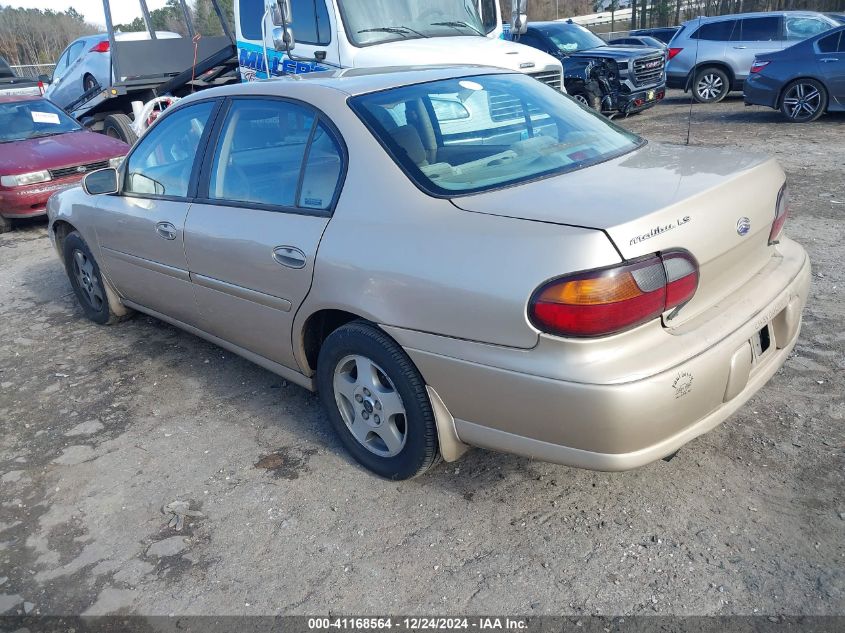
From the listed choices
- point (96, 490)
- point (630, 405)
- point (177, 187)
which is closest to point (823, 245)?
point (630, 405)

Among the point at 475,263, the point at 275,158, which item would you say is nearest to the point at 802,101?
the point at 275,158

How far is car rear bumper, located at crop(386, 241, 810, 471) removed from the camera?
2.31m

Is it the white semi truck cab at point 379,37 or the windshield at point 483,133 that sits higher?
the white semi truck cab at point 379,37

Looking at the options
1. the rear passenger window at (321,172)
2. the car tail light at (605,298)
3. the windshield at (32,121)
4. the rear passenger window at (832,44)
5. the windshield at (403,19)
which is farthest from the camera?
the rear passenger window at (832,44)

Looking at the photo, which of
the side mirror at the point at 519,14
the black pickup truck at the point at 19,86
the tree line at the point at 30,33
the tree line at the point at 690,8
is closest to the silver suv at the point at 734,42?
the side mirror at the point at 519,14

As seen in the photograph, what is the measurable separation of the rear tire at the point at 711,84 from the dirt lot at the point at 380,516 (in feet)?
39.4

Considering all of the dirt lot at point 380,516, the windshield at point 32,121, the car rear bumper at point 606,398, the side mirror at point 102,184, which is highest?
the windshield at point 32,121

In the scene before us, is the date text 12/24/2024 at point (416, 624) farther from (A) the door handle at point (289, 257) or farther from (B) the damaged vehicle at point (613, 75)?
(B) the damaged vehicle at point (613, 75)

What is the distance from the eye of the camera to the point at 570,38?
13.5 m

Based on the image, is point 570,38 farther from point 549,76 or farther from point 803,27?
point 549,76

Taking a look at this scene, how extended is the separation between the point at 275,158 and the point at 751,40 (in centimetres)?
1402

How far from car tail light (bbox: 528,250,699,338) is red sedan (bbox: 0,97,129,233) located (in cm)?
768

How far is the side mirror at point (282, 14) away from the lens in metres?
7.35

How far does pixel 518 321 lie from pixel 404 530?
1006 millimetres
